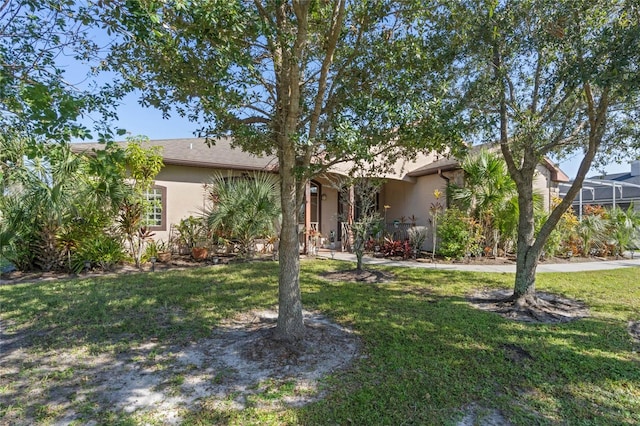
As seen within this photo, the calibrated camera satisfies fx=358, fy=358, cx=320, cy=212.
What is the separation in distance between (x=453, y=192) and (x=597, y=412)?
10.7 meters

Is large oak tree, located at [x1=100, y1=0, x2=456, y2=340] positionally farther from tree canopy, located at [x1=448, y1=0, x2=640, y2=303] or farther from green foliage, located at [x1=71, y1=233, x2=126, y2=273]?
green foliage, located at [x1=71, y1=233, x2=126, y2=273]

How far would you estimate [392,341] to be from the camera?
4.98 m

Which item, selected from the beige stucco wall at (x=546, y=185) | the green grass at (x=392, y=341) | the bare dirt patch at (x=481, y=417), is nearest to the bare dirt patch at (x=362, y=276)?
the green grass at (x=392, y=341)

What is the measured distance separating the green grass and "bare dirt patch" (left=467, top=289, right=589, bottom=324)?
27 cm

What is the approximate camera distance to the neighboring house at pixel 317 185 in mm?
12312

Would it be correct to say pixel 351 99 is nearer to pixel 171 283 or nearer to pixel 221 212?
pixel 171 283

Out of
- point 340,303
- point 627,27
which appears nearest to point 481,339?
point 340,303

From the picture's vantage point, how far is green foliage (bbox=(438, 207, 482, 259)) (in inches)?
486

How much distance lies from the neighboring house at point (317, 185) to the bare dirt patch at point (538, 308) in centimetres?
380

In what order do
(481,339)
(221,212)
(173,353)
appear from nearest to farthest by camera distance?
(173,353) < (481,339) < (221,212)


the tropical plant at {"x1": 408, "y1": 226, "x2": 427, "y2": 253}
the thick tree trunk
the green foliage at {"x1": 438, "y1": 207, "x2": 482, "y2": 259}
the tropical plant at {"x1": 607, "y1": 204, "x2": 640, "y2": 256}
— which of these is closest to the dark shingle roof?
the tropical plant at {"x1": 408, "y1": 226, "x2": 427, "y2": 253}

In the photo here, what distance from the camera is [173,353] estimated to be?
15.3 feet

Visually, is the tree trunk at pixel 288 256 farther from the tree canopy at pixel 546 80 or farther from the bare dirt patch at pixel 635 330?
the bare dirt patch at pixel 635 330

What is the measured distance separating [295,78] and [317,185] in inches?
481
